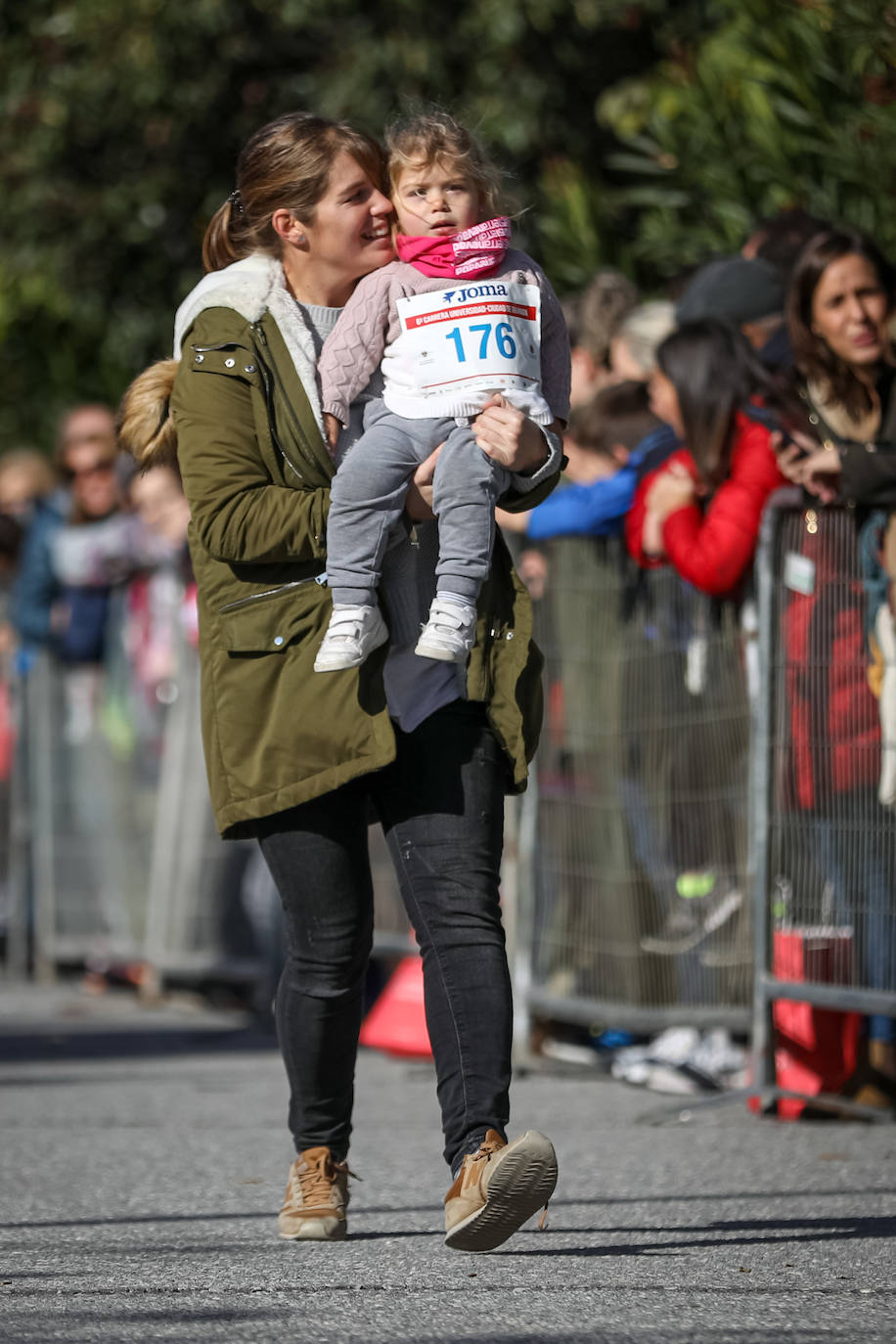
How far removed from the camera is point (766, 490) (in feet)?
22.3

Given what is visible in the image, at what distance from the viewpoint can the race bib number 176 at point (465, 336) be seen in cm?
443

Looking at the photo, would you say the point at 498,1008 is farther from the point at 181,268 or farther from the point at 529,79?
the point at 181,268

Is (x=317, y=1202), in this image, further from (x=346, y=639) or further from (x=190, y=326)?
(x=190, y=326)

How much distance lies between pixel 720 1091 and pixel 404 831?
281cm

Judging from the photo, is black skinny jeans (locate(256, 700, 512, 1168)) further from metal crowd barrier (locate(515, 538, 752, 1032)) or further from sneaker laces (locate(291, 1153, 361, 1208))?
metal crowd barrier (locate(515, 538, 752, 1032))

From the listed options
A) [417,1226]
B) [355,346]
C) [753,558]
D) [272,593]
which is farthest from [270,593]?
[753,558]

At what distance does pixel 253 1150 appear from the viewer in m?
6.19

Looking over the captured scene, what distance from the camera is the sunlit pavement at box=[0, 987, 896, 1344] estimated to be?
12.8 feet

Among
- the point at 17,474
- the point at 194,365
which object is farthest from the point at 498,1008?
the point at 17,474

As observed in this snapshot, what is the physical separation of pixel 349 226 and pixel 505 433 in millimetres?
552

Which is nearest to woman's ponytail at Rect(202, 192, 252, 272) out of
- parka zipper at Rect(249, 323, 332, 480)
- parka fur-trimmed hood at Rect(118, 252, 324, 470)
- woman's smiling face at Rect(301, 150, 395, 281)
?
parka fur-trimmed hood at Rect(118, 252, 324, 470)

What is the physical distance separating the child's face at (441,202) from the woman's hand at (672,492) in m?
2.48

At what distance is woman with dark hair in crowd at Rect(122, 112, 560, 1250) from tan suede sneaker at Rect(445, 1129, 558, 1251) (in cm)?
3

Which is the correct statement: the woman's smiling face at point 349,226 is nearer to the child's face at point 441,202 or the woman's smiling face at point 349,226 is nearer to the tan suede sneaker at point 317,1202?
the child's face at point 441,202
